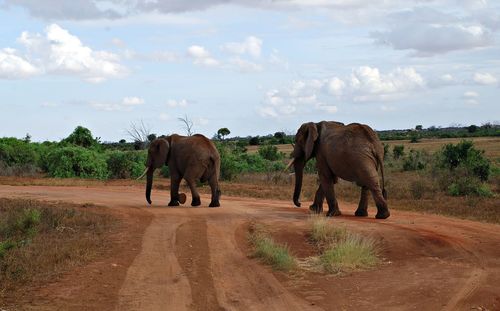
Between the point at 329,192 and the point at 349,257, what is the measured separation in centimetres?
574

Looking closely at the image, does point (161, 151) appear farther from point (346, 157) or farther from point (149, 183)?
point (346, 157)

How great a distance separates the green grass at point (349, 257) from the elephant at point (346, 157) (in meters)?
4.36

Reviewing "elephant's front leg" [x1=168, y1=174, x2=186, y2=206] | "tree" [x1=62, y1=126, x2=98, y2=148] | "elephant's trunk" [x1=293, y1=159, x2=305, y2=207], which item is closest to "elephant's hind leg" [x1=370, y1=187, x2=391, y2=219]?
"elephant's trunk" [x1=293, y1=159, x2=305, y2=207]

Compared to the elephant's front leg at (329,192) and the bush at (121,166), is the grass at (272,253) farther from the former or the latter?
the bush at (121,166)

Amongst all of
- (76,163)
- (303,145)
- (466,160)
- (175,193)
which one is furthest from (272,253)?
(76,163)

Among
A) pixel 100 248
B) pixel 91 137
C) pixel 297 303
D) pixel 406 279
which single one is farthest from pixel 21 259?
pixel 91 137

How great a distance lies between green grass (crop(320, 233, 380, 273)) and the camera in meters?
11.0

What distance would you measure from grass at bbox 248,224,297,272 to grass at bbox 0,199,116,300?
2.86 meters

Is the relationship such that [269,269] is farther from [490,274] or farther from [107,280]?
[490,274]

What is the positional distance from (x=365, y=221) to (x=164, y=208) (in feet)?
20.2

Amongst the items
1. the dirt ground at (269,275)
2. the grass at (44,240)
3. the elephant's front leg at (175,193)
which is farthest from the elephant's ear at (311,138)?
the grass at (44,240)

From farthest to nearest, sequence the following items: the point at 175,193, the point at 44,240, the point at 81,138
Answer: the point at 81,138, the point at 175,193, the point at 44,240

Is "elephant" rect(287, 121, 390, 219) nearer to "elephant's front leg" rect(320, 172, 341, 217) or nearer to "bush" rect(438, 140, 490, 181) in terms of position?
"elephant's front leg" rect(320, 172, 341, 217)

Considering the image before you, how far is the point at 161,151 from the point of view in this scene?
65.7ft
